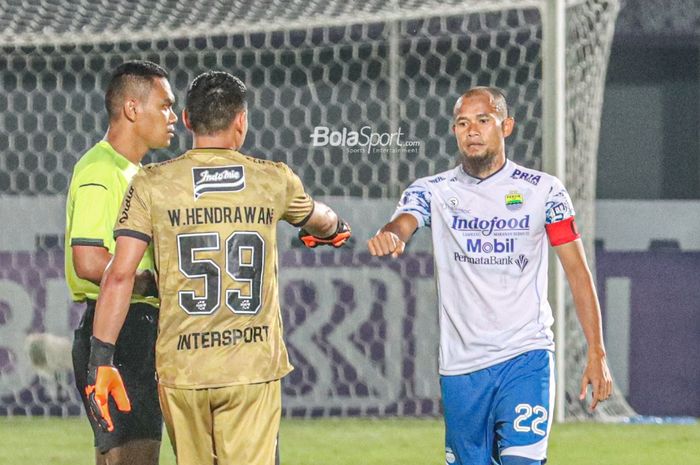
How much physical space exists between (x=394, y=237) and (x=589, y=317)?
721 mm

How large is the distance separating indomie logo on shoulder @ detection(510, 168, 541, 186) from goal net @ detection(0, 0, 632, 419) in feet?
8.53

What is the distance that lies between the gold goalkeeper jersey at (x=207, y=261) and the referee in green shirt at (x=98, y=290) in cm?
46

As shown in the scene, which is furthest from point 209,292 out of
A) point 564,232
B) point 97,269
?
point 564,232

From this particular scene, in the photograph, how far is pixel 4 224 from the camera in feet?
23.8

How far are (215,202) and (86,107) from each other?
436 centimetres

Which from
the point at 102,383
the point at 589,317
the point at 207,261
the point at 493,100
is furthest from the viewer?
the point at 493,100

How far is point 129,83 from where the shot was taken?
4426 mm

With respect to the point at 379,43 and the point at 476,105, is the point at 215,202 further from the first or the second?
the point at 379,43

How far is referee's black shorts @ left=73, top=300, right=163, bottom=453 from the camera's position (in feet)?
13.8

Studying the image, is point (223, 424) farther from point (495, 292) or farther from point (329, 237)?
point (495, 292)

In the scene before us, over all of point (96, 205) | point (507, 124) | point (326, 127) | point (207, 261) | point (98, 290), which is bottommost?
point (98, 290)

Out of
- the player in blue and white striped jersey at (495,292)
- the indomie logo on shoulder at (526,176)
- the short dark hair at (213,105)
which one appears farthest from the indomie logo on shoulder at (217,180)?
the indomie logo on shoulder at (526,176)

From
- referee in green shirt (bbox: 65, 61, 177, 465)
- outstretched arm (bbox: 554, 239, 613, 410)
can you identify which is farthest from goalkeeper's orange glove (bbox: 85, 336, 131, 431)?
outstretched arm (bbox: 554, 239, 613, 410)

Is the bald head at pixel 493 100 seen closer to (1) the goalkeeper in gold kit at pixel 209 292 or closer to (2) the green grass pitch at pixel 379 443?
(1) the goalkeeper in gold kit at pixel 209 292
